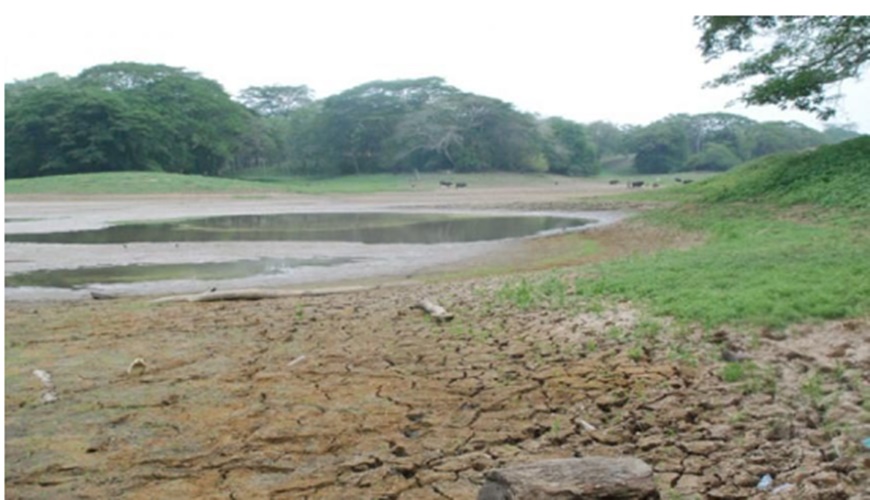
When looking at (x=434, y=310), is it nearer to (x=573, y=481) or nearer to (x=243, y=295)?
(x=243, y=295)

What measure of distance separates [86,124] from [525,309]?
53.4 metres

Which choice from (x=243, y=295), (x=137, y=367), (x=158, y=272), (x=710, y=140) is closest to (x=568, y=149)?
(x=710, y=140)

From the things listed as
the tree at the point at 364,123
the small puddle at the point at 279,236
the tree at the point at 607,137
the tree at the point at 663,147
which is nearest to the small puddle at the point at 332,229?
the small puddle at the point at 279,236

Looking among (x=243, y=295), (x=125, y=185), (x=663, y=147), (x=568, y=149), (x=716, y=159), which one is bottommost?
(x=243, y=295)

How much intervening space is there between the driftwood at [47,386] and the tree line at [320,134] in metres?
52.0

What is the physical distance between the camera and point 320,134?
64.9 m

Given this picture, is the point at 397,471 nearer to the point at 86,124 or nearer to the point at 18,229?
the point at 18,229

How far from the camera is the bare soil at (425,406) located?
3797 millimetres

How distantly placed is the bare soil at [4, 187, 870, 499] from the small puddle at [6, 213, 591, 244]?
12209mm

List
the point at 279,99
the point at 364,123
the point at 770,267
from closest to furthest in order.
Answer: the point at 770,267
the point at 364,123
the point at 279,99

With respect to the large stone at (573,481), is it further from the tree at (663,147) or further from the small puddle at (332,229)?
the tree at (663,147)

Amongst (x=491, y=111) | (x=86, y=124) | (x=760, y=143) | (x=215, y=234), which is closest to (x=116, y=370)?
Answer: (x=215, y=234)

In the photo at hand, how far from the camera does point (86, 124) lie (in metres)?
53.6

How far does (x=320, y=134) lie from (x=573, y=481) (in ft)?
209
